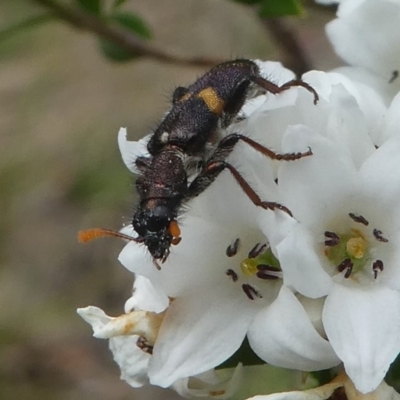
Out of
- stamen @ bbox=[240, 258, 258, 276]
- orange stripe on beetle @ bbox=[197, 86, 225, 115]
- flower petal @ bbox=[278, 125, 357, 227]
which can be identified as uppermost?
flower petal @ bbox=[278, 125, 357, 227]

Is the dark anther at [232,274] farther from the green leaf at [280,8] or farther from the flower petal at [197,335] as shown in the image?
the green leaf at [280,8]

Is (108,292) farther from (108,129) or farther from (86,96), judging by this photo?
(86,96)

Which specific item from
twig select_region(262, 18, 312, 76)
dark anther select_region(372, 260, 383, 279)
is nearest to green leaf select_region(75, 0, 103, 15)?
twig select_region(262, 18, 312, 76)

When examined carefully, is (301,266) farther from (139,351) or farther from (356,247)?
(139,351)

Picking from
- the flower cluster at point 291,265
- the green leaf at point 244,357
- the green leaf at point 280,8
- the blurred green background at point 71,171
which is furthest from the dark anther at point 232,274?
the blurred green background at point 71,171

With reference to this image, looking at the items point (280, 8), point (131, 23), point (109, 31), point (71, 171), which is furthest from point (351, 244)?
point (71, 171)

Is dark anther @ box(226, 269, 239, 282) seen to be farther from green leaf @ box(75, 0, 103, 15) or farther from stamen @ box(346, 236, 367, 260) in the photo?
green leaf @ box(75, 0, 103, 15)
